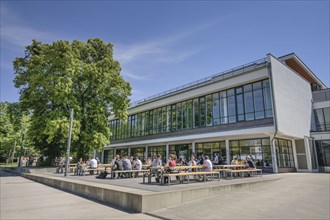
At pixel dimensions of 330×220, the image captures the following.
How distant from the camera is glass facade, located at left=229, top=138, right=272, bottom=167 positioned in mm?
20945

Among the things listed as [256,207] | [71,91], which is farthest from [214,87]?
[256,207]

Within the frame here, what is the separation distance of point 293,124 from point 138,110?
21372mm

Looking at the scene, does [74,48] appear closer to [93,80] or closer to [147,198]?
[93,80]

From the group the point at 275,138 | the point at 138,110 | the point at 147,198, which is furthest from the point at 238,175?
the point at 138,110

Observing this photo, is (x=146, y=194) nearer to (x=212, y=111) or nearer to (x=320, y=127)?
(x=212, y=111)

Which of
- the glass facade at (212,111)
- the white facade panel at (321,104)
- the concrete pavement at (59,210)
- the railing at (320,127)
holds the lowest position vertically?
Result: the concrete pavement at (59,210)

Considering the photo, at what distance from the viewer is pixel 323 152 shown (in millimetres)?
24781

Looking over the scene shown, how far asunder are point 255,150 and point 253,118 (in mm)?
3081

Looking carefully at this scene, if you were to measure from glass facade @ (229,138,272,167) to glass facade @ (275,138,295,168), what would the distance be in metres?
1.11

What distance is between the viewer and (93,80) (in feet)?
75.3

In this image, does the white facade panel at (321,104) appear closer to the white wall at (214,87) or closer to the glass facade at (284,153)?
the glass facade at (284,153)

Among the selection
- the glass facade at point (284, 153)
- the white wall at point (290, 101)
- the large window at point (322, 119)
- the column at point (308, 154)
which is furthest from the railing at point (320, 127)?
the glass facade at point (284, 153)

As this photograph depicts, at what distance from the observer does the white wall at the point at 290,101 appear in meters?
20.7

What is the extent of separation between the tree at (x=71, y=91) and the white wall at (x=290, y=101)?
14.7m
